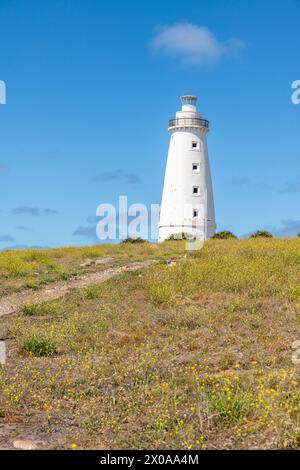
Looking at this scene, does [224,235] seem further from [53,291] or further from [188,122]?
[53,291]

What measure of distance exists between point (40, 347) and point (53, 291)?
8.67 metres

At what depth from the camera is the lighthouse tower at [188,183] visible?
177 feet

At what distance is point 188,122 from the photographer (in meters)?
56.4

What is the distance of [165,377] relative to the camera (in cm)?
1064

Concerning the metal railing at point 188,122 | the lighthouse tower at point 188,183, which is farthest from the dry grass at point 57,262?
the metal railing at point 188,122

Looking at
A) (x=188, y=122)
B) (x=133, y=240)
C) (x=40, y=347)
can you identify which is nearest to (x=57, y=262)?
(x=133, y=240)

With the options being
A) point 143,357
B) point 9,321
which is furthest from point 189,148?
point 143,357

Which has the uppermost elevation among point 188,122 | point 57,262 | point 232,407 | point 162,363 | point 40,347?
point 188,122

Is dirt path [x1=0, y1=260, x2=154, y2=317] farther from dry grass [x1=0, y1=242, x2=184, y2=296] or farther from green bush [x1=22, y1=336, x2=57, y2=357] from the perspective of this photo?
green bush [x1=22, y1=336, x2=57, y2=357]

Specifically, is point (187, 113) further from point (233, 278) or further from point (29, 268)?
point (233, 278)

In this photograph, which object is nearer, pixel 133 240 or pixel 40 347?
pixel 40 347

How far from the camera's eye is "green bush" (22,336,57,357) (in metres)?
13.0

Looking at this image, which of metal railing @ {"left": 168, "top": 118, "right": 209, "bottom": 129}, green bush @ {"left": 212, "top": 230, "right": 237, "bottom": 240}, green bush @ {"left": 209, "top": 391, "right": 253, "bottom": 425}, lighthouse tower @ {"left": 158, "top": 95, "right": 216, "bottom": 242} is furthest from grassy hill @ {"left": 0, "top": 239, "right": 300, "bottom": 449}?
metal railing @ {"left": 168, "top": 118, "right": 209, "bottom": 129}

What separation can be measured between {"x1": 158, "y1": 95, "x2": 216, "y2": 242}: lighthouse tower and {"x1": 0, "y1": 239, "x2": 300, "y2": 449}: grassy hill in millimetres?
31792
